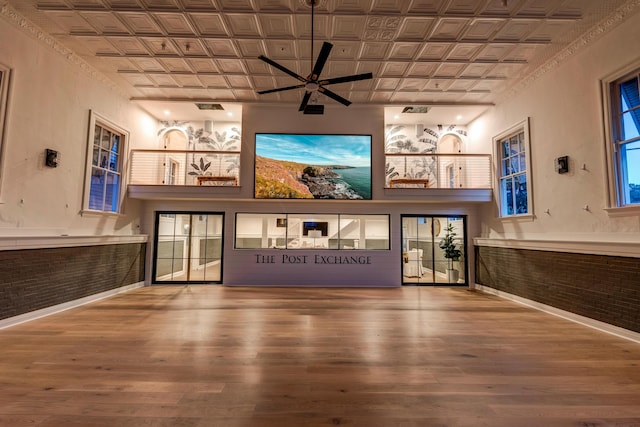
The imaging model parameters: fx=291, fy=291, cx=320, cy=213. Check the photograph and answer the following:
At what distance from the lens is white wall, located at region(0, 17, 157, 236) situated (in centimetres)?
419

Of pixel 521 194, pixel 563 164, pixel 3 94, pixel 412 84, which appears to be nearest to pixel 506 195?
pixel 521 194

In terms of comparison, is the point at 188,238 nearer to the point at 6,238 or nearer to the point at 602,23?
the point at 6,238

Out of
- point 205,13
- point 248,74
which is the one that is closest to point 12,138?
point 205,13

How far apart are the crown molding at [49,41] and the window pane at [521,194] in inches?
349

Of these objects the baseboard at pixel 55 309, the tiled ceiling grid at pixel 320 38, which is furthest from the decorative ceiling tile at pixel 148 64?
the baseboard at pixel 55 309

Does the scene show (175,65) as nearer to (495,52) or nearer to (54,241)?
(54,241)

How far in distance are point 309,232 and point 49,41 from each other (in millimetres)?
5976

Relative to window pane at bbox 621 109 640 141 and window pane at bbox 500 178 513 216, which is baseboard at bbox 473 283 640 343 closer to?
window pane at bbox 500 178 513 216

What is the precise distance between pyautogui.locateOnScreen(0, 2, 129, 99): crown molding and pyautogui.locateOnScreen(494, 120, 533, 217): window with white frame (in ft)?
28.3

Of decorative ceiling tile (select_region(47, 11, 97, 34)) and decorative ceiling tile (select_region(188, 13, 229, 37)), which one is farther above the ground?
decorative ceiling tile (select_region(188, 13, 229, 37))

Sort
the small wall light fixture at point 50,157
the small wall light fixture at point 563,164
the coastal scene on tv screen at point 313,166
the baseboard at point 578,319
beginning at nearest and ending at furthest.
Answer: the baseboard at point 578,319
the small wall light fixture at point 50,157
the small wall light fixture at point 563,164
the coastal scene on tv screen at point 313,166

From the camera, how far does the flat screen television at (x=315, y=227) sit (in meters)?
7.50

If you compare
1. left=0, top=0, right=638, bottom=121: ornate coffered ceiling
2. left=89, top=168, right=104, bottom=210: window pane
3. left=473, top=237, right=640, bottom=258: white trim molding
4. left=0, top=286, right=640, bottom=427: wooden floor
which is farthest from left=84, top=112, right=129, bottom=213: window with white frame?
left=473, top=237, right=640, bottom=258: white trim molding

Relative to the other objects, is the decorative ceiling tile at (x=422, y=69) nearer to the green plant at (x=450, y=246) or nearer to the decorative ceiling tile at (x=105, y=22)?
the green plant at (x=450, y=246)
